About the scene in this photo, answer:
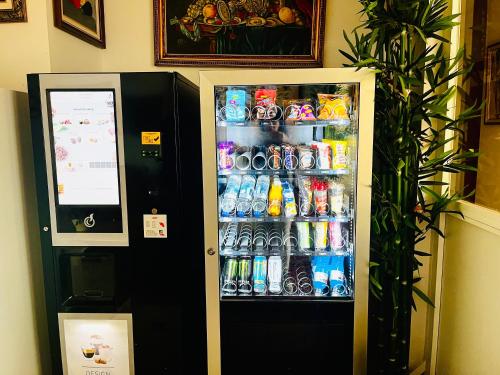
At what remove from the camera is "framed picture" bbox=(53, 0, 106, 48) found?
202 centimetres

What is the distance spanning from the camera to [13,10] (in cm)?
192

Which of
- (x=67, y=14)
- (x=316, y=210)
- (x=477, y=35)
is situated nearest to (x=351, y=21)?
(x=477, y=35)

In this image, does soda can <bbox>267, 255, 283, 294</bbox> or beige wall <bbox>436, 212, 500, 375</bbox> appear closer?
beige wall <bbox>436, 212, 500, 375</bbox>

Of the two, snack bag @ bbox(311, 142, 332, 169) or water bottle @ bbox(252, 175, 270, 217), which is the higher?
snack bag @ bbox(311, 142, 332, 169)

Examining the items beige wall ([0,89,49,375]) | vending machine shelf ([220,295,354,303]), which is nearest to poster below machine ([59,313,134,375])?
beige wall ([0,89,49,375])

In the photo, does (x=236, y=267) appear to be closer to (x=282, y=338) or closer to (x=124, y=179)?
(x=282, y=338)

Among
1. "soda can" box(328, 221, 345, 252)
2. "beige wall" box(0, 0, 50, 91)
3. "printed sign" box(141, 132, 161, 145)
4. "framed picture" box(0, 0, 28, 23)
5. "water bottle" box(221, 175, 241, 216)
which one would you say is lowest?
"soda can" box(328, 221, 345, 252)

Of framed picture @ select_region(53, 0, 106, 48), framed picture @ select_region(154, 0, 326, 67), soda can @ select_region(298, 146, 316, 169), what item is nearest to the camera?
soda can @ select_region(298, 146, 316, 169)

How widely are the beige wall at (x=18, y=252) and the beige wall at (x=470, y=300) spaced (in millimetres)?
2226

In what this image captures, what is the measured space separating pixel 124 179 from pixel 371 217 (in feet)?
3.99

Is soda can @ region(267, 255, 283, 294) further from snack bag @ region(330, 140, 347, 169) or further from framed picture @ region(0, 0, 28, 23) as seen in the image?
framed picture @ region(0, 0, 28, 23)

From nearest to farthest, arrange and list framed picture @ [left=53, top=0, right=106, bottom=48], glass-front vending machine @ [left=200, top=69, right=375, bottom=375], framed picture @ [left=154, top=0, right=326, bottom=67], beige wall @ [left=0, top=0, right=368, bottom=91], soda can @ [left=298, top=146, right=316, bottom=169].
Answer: glass-front vending machine @ [left=200, top=69, right=375, bottom=375] < soda can @ [left=298, top=146, right=316, bottom=169] < framed picture @ [left=53, top=0, right=106, bottom=48] < beige wall @ [left=0, top=0, right=368, bottom=91] < framed picture @ [left=154, top=0, right=326, bottom=67]

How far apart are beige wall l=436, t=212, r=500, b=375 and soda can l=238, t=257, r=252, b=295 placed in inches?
43.8

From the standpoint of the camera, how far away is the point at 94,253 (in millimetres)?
1799
